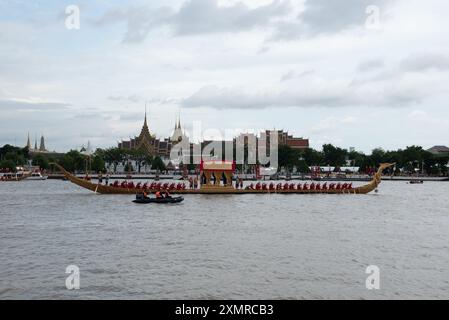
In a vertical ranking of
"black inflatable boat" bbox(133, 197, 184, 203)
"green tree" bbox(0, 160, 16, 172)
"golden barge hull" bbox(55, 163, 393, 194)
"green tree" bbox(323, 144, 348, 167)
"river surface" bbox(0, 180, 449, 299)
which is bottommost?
"river surface" bbox(0, 180, 449, 299)

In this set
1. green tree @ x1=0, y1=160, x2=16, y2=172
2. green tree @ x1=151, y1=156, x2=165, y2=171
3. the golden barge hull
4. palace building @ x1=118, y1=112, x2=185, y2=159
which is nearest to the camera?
the golden barge hull

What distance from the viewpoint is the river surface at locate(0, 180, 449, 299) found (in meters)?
18.3

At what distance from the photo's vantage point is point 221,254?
2414cm

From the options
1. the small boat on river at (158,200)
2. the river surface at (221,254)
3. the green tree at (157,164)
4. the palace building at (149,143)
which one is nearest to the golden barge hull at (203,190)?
the small boat on river at (158,200)

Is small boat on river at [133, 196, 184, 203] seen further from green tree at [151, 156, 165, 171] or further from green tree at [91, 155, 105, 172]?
green tree at [151, 156, 165, 171]

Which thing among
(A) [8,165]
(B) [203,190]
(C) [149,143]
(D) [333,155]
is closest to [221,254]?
(B) [203,190]

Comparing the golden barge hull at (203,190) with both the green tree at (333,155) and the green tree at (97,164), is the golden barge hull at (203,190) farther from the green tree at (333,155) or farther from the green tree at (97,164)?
the green tree at (333,155)

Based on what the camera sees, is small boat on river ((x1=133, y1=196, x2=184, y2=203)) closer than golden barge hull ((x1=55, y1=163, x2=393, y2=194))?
Yes

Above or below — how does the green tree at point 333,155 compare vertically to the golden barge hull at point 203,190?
above

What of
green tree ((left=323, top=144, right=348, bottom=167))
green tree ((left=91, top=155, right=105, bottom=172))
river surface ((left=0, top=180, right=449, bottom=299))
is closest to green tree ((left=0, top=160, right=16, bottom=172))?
green tree ((left=91, top=155, right=105, bottom=172))

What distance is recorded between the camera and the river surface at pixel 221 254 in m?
18.3

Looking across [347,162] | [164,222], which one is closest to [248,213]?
[164,222]

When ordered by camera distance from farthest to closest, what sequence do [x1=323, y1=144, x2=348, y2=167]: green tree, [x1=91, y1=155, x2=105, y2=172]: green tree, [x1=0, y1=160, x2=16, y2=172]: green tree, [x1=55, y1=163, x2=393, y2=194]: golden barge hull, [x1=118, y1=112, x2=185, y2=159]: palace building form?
[x1=118, y1=112, x2=185, y2=159]: palace building → [x1=323, y1=144, x2=348, y2=167]: green tree → [x1=91, y1=155, x2=105, y2=172]: green tree → [x1=0, y1=160, x2=16, y2=172]: green tree → [x1=55, y1=163, x2=393, y2=194]: golden barge hull
